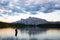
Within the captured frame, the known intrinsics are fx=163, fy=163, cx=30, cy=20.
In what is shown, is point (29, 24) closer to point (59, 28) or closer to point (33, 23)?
point (33, 23)

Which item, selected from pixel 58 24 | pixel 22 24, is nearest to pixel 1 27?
pixel 22 24

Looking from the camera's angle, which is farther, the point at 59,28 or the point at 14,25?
the point at 59,28

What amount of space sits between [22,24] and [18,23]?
3.71 feet

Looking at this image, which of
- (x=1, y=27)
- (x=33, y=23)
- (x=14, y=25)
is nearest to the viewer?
(x=14, y=25)

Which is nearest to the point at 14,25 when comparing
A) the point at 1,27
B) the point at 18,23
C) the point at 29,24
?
the point at 18,23

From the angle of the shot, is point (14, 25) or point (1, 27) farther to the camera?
point (1, 27)

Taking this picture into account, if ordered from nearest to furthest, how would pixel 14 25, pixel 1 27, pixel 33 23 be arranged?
pixel 14 25
pixel 33 23
pixel 1 27

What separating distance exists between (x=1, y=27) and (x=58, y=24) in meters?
10.3

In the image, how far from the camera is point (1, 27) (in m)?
29.6

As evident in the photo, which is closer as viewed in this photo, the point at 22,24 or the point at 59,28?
the point at 22,24

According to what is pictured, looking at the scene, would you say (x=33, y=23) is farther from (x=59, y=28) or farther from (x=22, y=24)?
(x=59, y=28)

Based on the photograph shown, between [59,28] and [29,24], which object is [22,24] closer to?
[29,24]

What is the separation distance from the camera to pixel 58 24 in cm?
2620

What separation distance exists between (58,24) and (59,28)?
3699mm
